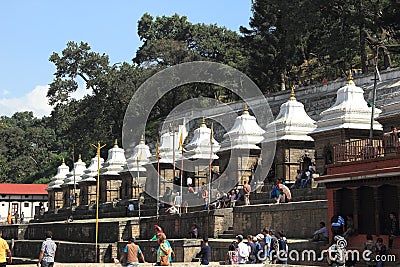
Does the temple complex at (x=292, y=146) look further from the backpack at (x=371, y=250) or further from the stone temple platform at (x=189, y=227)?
the backpack at (x=371, y=250)

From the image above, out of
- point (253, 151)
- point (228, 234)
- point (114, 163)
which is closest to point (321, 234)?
point (228, 234)

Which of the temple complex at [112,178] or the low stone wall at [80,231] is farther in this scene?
the temple complex at [112,178]

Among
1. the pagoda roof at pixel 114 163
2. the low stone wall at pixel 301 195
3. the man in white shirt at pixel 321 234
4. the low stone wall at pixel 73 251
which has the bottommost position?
the low stone wall at pixel 73 251

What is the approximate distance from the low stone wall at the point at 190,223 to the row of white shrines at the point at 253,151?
178 cm

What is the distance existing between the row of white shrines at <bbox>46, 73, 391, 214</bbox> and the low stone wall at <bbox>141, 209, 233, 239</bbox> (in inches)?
70.1

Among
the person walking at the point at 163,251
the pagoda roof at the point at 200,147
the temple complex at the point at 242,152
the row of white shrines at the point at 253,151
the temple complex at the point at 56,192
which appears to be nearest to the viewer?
the person walking at the point at 163,251

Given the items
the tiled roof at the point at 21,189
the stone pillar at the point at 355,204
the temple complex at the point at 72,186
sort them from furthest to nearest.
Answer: the tiled roof at the point at 21,189 → the temple complex at the point at 72,186 → the stone pillar at the point at 355,204

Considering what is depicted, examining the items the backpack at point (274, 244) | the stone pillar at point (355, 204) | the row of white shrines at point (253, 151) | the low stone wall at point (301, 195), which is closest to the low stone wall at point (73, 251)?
the row of white shrines at point (253, 151)

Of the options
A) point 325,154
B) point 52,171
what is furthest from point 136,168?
point 52,171

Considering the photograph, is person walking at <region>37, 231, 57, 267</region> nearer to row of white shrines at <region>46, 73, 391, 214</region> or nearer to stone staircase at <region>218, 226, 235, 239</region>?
stone staircase at <region>218, 226, 235, 239</region>

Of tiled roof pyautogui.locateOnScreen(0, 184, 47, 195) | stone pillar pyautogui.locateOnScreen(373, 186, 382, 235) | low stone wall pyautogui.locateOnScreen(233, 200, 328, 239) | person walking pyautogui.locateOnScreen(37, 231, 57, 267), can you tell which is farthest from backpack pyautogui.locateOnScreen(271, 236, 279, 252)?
tiled roof pyautogui.locateOnScreen(0, 184, 47, 195)

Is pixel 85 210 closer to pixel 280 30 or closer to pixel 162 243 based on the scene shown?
pixel 280 30

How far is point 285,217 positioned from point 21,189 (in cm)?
4062

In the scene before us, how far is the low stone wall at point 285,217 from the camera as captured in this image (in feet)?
68.8
